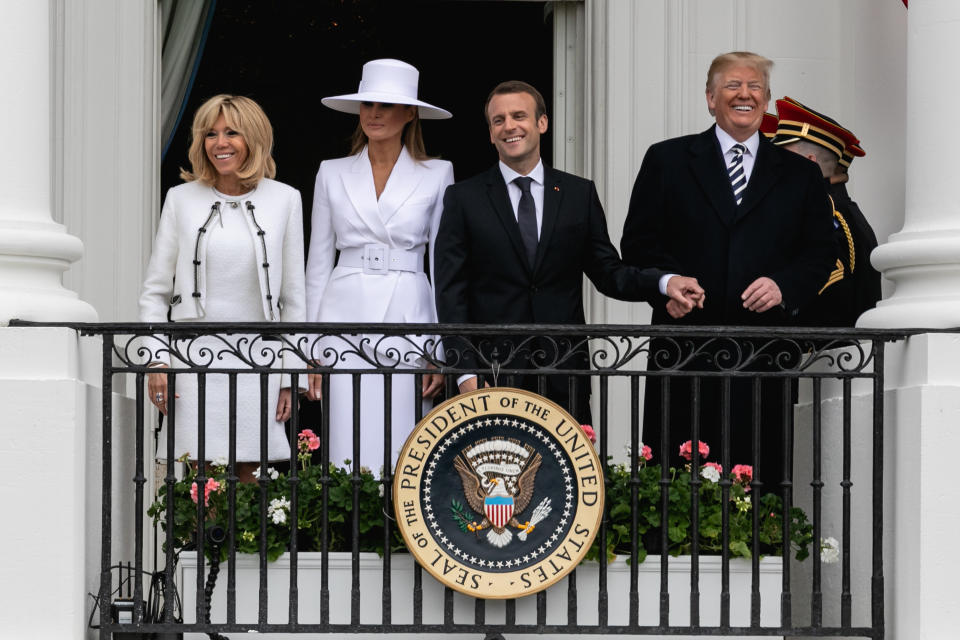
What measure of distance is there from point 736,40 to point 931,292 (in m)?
2.66

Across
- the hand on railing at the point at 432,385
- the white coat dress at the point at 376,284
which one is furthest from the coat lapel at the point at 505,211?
the hand on railing at the point at 432,385

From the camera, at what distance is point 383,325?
17.8 feet

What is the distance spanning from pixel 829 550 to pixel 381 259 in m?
1.91

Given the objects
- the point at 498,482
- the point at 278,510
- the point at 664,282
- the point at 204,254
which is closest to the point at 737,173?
the point at 664,282

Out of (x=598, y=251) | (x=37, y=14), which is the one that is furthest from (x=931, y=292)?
(x=37, y=14)

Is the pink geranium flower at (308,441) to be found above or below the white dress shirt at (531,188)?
below

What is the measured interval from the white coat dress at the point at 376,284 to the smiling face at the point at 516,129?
0.33 metres

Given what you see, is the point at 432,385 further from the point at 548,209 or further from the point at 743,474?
the point at 743,474

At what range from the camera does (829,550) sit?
565 cm

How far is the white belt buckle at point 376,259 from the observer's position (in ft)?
20.6

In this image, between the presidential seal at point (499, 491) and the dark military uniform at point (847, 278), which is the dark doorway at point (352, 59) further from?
the presidential seal at point (499, 491)

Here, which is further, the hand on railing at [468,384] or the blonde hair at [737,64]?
the blonde hair at [737,64]

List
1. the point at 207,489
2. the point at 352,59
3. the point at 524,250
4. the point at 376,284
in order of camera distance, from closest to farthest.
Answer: the point at 207,489
the point at 524,250
the point at 376,284
the point at 352,59

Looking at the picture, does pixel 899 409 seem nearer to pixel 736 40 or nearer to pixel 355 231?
pixel 355 231
